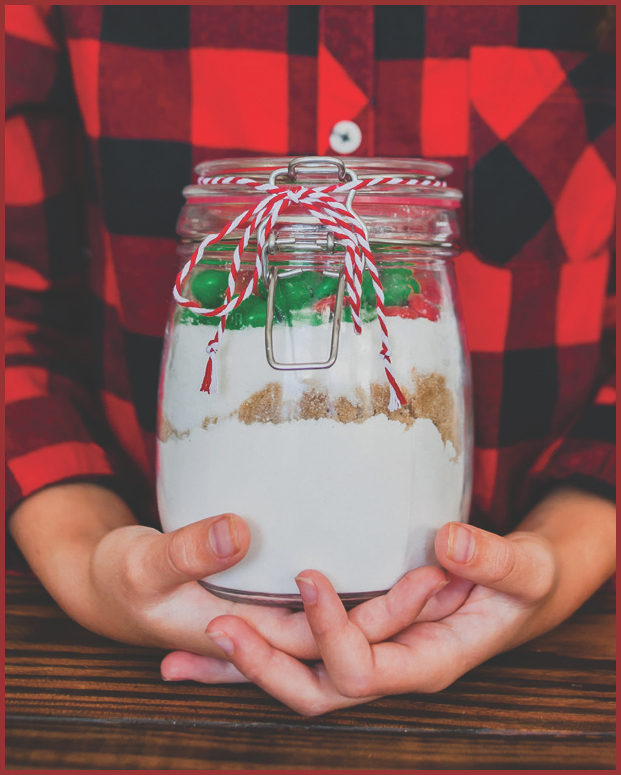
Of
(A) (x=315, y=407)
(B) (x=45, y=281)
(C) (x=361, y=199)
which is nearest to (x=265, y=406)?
(A) (x=315, y=407)

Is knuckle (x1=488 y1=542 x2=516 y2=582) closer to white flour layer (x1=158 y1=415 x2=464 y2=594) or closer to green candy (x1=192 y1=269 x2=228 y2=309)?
white flour layer (x1=158 y1=415 x2=464 y2=594)

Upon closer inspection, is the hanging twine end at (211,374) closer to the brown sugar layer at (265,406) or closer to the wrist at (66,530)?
the brown sugar layer at (265,406)

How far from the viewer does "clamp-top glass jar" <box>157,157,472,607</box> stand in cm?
42

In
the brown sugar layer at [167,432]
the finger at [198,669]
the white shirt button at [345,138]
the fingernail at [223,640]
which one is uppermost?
the white shirt button at [345,138]

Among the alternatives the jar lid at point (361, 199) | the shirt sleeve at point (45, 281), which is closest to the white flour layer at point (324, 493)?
the jar lid at point (361, 199)

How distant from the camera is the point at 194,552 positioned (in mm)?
427

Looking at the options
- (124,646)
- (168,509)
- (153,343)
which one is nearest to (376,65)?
(153,343)

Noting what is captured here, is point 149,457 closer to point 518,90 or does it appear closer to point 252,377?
point 252,377

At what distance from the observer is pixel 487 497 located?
75 cm

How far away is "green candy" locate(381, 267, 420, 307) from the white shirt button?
0.22 m

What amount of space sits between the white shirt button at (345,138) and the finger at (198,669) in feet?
1.38

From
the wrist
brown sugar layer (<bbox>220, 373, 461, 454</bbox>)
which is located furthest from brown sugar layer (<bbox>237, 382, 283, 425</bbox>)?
the wrist

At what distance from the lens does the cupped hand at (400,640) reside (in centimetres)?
44

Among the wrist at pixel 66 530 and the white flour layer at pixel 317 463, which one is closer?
the white flour layer at pixel 317 463
